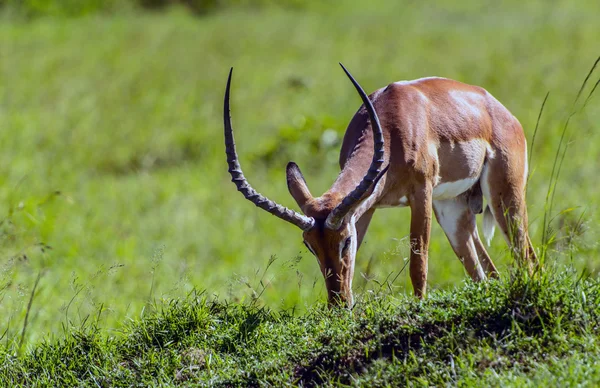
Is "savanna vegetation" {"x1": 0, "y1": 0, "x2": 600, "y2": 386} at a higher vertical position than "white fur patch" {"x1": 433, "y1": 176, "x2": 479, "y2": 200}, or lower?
lower

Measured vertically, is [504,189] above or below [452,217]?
above

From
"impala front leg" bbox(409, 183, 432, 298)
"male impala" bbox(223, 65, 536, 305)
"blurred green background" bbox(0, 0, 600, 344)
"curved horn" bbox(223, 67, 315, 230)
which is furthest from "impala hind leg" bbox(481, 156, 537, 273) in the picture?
"curved horn" bbox(223, 67, 315, 230)

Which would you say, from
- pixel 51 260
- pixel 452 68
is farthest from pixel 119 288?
pixel 452 68

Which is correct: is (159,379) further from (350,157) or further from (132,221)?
(132,221)

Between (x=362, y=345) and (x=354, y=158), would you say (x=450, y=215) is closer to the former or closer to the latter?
(x=354, y=158)

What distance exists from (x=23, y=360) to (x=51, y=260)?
13.6 feet

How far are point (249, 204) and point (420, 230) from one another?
605 cm

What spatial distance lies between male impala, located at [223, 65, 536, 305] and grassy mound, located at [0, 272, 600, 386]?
0.37m

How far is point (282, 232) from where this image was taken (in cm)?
995

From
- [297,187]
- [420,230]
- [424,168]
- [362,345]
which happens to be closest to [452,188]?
[424,168]

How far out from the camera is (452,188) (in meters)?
5.73

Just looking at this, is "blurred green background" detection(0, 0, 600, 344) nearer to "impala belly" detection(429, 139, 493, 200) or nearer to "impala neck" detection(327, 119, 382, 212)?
"impala neck" detection(327, 119, 382, 212)

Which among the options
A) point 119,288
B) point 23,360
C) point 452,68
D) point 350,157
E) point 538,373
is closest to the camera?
point 538,373

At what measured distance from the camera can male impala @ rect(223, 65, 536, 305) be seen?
15.4ft
